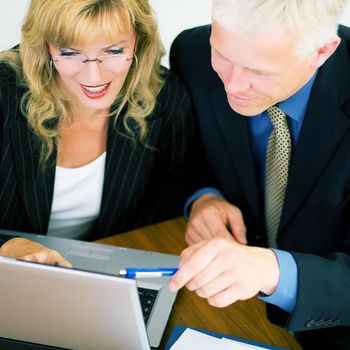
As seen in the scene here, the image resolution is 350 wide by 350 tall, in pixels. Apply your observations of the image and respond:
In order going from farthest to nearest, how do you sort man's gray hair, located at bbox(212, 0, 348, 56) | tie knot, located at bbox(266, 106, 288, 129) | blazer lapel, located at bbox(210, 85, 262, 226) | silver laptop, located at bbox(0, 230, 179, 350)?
1. blazer lapel, located at bbox(210, 85, 262, 226)
2. tie knot, located at bbox(266, 106, 288, 129)
3. man's gray hair, located at bbox(212, 0, 348, 56)
4. silver laptop, located at bbox(0, 230, 179, 350)

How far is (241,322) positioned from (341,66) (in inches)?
25.7

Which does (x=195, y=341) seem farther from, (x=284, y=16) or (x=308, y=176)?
(x=284, y=16)

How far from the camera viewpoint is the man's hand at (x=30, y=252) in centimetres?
120

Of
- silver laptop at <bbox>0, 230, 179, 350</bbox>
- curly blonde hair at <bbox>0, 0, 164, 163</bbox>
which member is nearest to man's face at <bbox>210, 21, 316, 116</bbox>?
curly blonde hair at <bbox>0, 0, 164, 163</bbox>

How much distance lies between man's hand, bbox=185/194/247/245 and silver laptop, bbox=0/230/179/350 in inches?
10.8

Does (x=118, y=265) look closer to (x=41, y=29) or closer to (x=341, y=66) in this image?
(x=41, y=29)

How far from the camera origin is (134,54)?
1.47 m

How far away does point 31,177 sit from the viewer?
5.06ft

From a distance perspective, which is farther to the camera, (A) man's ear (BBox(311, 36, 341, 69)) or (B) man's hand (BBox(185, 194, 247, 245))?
(B) man's hand (BBox(185, 194, 247, 245))

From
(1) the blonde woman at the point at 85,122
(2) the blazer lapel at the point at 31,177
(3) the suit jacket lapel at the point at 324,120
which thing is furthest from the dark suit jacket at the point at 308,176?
(2) the blazer lapel at the point at 31,177

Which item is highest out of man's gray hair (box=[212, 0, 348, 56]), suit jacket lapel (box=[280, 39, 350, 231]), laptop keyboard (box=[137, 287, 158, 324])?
man's gray hair (box=[212, 0, 348, 56])

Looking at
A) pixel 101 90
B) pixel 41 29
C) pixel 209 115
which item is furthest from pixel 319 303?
pixel 41 29

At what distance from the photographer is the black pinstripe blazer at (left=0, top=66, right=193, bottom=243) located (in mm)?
1494

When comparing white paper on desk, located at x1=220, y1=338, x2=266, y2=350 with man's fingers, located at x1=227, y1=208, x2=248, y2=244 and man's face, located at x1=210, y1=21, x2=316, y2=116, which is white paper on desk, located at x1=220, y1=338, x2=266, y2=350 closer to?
man's fingers, located at x1=227, y1=208, x2=248, y2=244
